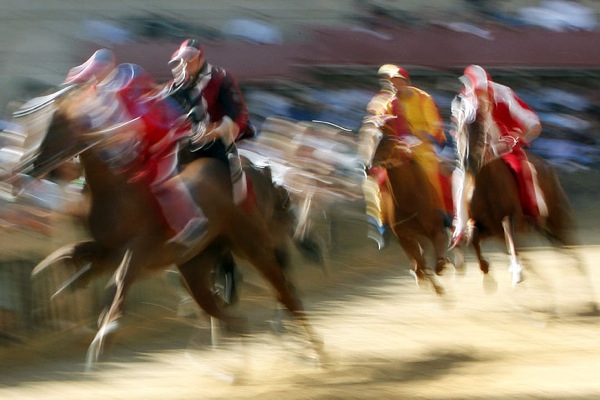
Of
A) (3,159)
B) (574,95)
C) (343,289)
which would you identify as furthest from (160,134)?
(574,95)

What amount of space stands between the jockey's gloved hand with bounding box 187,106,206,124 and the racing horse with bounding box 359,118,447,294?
2258 mm

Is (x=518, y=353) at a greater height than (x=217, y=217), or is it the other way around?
(x=217, y=217)

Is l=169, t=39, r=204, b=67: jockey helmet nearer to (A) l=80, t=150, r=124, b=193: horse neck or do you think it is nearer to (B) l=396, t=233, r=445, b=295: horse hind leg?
(A) l=80, t=150, r=124, b=193: horse neck

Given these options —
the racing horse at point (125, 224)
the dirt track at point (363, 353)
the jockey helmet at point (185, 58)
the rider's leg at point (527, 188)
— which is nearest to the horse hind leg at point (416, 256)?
the dirt track at point (363, 353)

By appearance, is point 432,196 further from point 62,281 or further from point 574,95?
point 574,95

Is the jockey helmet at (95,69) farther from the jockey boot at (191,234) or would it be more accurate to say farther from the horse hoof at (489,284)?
the horse hoof at (489,284)

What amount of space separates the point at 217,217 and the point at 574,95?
1372 centimetres

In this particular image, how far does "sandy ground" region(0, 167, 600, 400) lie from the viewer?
6.81 m

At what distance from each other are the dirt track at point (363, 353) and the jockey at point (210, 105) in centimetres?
130

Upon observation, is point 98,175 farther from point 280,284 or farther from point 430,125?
point 430,125

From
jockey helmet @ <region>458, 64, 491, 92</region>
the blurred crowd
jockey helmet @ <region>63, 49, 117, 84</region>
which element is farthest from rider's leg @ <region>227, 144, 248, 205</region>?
the blurred crowd

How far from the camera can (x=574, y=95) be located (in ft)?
63.4

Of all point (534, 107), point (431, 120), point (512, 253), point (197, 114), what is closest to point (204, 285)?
point (197, 114)

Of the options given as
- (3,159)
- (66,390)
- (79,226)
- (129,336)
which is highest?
(3,159)
